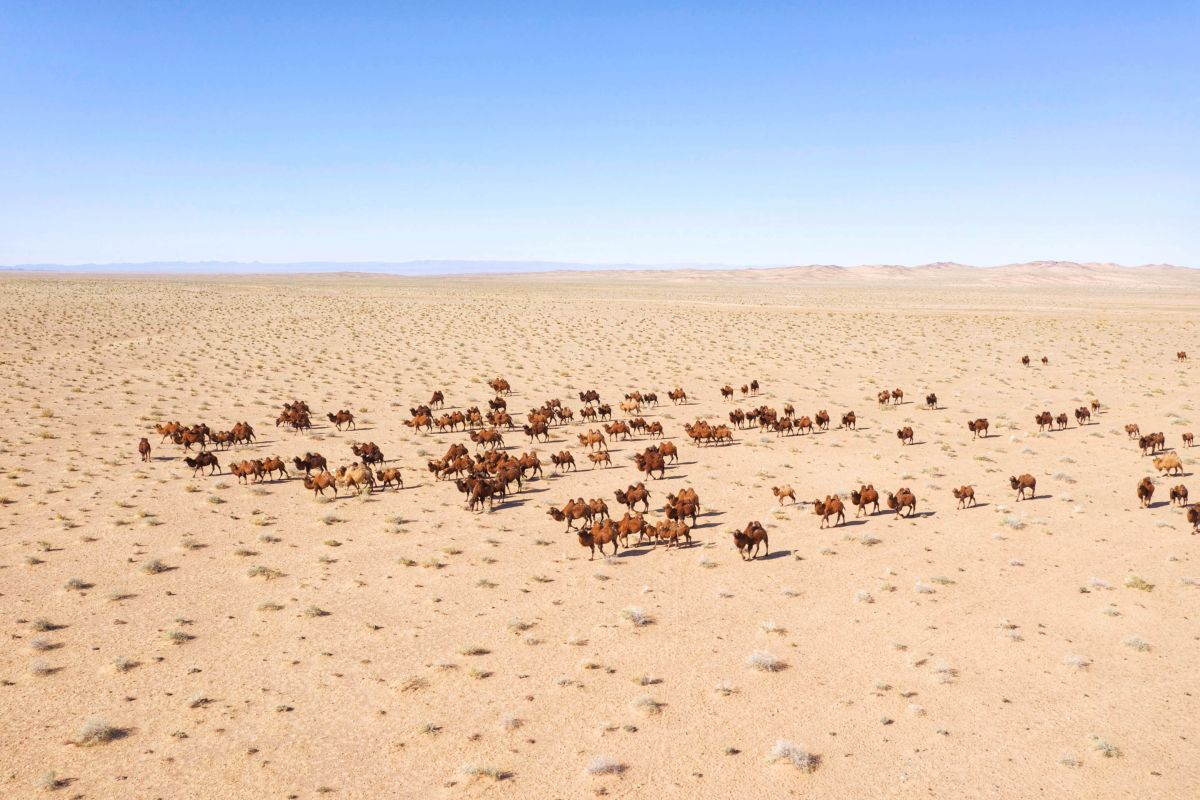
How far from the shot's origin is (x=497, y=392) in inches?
1436

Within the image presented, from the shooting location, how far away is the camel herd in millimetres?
17703

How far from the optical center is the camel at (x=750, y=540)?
1595 centimetres

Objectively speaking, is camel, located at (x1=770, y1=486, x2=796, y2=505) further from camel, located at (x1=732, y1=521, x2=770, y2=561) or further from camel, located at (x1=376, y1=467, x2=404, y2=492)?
camel, located at (x1=376, y1=467, x2=404, y2=492)

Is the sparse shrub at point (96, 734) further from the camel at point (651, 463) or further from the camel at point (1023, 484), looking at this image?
the camel at point (1023, 484)

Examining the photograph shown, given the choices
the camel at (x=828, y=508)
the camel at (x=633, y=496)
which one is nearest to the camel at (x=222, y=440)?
the camel at (x=633, y=496)

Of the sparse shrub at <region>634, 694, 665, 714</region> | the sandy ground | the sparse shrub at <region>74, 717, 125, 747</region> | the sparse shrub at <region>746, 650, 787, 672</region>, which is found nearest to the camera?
the sandy ground

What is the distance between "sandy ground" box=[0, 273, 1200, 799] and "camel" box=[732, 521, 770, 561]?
1.73 ft

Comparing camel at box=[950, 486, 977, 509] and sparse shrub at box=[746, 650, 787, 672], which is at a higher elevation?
camel at box=[950, 486, 977, 509]

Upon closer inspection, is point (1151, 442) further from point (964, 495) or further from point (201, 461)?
point (201, 461)

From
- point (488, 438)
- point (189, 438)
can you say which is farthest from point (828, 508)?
point (189, 438)

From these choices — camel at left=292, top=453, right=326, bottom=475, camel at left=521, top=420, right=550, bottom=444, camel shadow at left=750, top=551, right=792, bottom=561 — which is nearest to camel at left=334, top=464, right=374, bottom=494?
camel at left=292, top=453, right=326, bottom=475

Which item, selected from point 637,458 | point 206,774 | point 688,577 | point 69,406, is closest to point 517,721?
point 206,774

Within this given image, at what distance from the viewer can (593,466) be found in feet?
82.2

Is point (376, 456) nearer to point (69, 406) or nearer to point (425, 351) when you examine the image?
point (69, 406)
